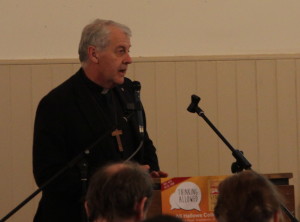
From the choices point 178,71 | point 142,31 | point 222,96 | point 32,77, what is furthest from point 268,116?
point 32,77

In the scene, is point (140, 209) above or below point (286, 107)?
below

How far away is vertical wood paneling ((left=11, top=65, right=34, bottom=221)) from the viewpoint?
4883 mm

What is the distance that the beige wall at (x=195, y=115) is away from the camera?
4891 millimetres

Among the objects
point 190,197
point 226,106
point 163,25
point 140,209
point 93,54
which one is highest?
point 163,25

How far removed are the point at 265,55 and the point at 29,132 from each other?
1703 millimetres

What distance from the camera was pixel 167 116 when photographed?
4.93 metres

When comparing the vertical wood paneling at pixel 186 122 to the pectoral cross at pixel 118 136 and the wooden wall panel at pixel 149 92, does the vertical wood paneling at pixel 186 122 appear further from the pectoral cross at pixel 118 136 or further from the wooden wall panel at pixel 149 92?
the pectoral cross at pixel 118 136

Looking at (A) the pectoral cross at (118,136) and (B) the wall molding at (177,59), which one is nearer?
(A) the pectoral cross at (118,136)

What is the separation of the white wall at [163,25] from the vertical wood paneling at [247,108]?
134 millimetres

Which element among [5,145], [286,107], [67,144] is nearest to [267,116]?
[286,107]

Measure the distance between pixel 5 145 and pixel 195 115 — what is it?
1.31m

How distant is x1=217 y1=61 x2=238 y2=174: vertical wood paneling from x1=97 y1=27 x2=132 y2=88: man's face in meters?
1.58

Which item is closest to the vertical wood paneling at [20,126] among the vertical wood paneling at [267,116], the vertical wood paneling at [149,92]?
the vertical wood paneling at [149,92]

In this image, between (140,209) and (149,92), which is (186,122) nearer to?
(149,92)
